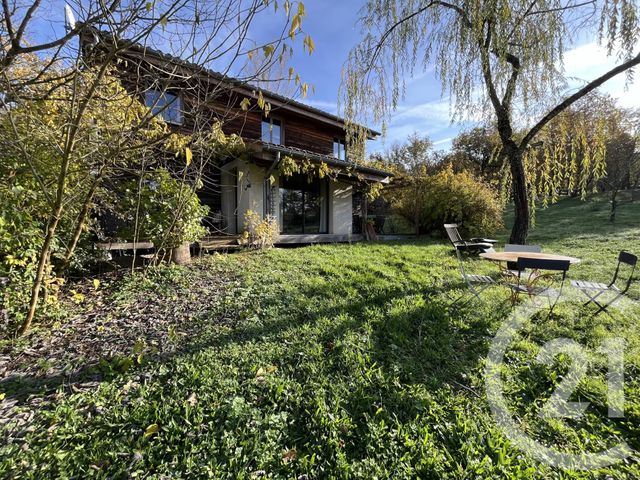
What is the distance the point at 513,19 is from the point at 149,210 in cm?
634

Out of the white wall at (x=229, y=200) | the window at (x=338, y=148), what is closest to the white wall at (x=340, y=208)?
the window at (x=338, y=148)

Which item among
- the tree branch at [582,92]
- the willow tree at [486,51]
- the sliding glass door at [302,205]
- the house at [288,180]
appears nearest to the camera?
the willow tree at [486,51]

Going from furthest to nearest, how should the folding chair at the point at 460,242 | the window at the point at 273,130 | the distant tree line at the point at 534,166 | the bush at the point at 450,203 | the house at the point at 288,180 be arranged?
the bush at the point at 450,203 < the window at the point at 273,130 < the house at the point at 288,180 < the folding chair at the point at 460,242 < the distant tree line at the point at 534,166

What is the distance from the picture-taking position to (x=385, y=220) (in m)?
16.7

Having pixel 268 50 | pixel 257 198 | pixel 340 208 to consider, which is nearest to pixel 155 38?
pixel 268 50

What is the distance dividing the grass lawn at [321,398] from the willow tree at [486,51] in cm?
298

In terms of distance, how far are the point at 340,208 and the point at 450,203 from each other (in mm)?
4538

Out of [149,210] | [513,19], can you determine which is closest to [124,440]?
[149,210]

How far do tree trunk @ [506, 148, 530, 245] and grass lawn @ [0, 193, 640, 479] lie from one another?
1887 millimetres

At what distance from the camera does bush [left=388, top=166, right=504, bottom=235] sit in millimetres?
11031

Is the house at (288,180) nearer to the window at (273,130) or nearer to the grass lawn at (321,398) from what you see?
the window at (273,130)

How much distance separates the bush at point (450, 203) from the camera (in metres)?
11.0

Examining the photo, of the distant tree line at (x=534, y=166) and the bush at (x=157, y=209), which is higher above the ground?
the distant tree line at (x=534, y=166)

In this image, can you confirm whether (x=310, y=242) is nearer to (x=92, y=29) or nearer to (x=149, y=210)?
(x=149, y=210)
